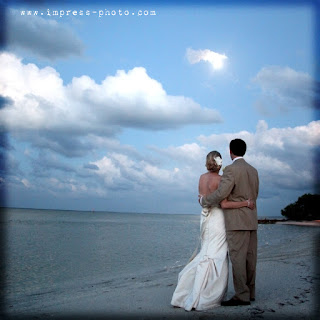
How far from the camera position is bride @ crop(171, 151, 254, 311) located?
5.13 metres

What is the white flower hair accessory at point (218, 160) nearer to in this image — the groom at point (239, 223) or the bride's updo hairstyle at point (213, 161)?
the bride's updo hairstyle at point (213, 161)

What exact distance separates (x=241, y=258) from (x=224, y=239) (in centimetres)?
35

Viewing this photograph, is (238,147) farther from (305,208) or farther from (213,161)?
(305,208)

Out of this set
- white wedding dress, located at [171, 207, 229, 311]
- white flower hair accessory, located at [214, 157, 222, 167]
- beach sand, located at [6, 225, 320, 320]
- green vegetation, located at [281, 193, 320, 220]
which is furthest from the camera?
green vegetation, located at [281, 193, 320, 220]

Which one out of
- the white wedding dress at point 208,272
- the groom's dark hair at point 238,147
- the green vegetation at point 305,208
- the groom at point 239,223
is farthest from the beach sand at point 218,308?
the green vegetation at point 305,208

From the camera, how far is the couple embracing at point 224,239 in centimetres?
515

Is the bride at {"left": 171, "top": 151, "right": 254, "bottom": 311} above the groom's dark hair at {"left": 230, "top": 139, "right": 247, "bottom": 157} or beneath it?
beneath

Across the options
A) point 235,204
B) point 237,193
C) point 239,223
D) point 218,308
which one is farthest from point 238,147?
point 218,308

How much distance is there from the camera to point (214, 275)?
5.19 m

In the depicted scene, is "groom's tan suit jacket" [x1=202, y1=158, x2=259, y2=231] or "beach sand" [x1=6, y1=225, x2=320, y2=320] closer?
"beach sand" [x1=6, y1=225, x2=320, y2=320]

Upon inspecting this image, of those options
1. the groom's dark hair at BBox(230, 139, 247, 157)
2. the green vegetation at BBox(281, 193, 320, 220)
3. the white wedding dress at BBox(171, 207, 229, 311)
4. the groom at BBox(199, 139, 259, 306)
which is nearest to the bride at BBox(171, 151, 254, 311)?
the white wedding dress at BBox(171, 207, 229, 311)

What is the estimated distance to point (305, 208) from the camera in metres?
81.4

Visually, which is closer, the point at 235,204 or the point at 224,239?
the point at 235,204

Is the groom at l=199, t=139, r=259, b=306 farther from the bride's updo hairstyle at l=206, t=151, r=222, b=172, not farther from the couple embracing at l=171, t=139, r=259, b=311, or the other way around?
the bride's updo hairstyle at l=206, t=151, r=222, b=172
